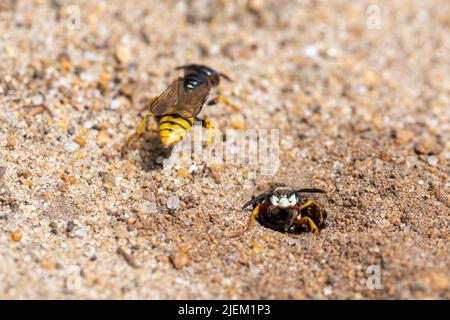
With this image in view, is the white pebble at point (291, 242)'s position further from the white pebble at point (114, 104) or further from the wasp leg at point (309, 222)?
the white pebble at point (114, 104)

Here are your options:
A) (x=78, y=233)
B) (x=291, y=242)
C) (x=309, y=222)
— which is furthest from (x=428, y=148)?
(x=78, y=233)

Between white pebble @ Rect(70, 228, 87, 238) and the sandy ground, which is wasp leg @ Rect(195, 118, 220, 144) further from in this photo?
white pebble @ Rect(70, 228, 87, 238)

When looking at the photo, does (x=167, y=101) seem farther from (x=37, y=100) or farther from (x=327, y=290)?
(x=327, y=290)

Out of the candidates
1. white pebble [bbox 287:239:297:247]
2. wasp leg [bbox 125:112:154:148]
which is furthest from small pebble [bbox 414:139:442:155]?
wasp leg [bbox 125:112:154:148]

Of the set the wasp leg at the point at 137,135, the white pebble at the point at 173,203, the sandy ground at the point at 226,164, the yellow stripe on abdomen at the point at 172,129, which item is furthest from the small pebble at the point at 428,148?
the wasp leg at the point at 137,135
